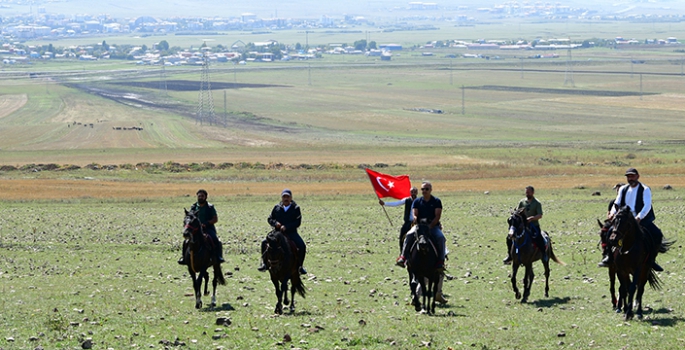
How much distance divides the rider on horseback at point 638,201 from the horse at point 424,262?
3.62 meters

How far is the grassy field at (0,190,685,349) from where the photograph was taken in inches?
663

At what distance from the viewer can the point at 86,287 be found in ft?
75.9

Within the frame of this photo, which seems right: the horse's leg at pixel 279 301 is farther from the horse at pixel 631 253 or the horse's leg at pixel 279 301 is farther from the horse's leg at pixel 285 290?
the horse at pixel 631 253

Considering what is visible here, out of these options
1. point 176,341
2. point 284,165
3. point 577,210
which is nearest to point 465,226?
point 577,210

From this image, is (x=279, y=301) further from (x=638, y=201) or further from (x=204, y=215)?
(x=638, y=201)

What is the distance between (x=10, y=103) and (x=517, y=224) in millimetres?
147780

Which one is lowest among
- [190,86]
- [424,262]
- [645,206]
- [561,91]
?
[561,91]

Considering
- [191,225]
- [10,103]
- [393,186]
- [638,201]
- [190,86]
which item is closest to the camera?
[638,201]

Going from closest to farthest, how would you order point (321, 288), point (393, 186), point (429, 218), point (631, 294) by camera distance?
point (631, 294) < point (429, 218) < point (321, 288) < point (393, 186)

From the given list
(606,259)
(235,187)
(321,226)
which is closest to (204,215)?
(606,259)

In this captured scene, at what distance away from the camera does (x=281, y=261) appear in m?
20.3

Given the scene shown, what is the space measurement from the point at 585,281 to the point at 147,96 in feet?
492

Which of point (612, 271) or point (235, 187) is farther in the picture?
point (235, 187)

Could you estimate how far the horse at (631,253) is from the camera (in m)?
18.8
